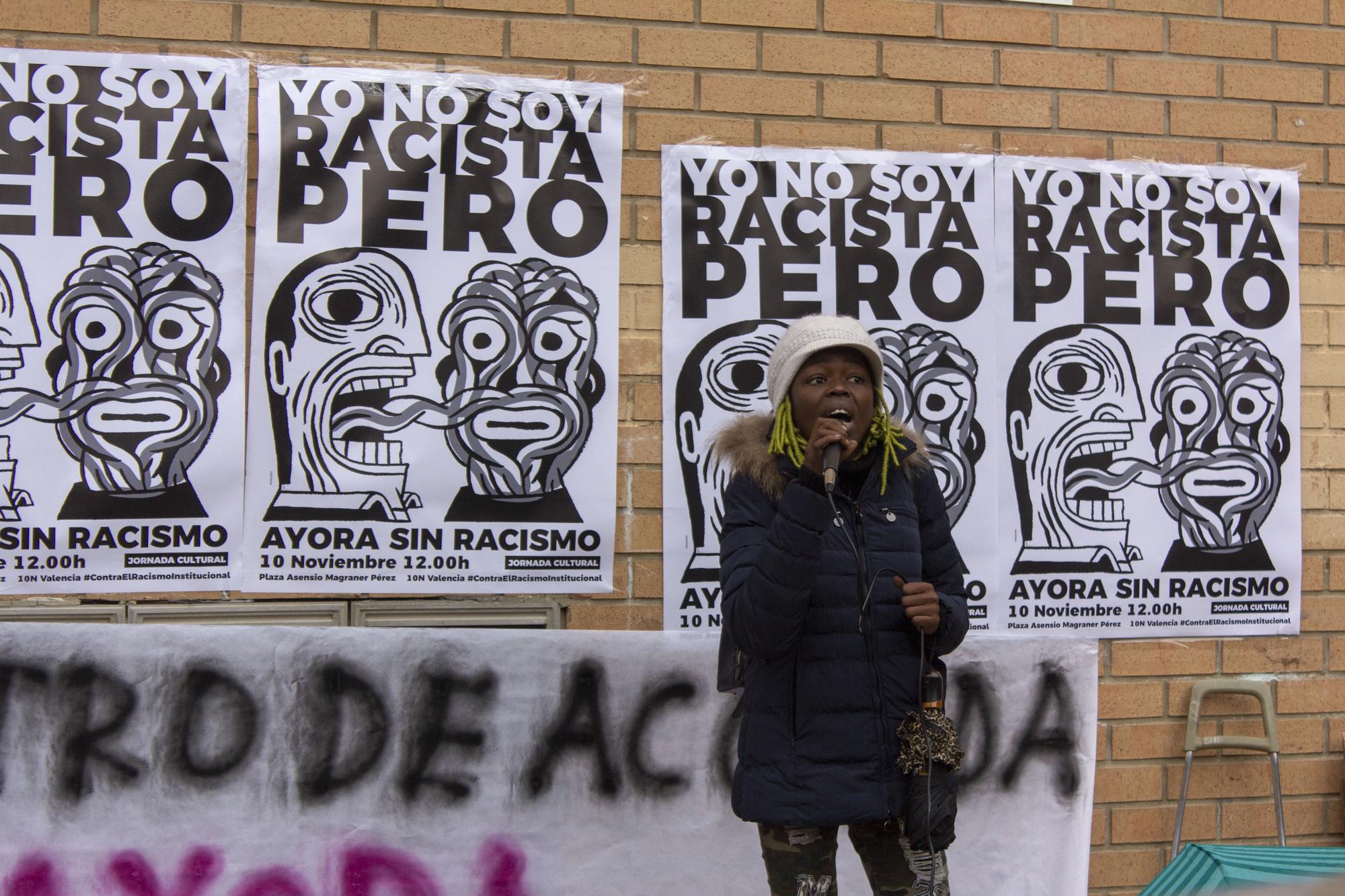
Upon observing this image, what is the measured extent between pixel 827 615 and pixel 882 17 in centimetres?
225

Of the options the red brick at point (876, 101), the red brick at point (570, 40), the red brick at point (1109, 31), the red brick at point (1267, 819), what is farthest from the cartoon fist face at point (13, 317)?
the red brick at point (1267, 819)

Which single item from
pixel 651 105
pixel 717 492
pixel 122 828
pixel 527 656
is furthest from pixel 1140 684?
pixel 122 828

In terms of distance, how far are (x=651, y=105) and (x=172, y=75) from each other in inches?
57.3

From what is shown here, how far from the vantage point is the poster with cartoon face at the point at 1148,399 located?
163 inches

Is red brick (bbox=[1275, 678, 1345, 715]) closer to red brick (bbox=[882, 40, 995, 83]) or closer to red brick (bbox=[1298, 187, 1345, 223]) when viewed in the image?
red brick (bbox=[1298, 187, 1345, 223])

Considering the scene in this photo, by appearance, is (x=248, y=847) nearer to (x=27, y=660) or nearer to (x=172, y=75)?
(x=27, y=660)

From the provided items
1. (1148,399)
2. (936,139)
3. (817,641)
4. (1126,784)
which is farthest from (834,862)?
(936,139)

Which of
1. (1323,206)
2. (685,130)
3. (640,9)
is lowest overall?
(1323,206)

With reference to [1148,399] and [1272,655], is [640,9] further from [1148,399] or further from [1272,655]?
[1272,655]

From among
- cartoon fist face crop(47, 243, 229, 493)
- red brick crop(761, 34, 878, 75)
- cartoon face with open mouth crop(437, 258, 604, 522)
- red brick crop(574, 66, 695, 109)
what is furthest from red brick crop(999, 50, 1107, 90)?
cartoon fist face crop(47, 243, 229, 493)

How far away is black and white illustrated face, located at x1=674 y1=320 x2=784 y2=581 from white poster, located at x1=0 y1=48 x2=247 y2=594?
1367 millimetres

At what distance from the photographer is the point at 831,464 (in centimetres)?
263

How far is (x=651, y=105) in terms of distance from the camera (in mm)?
3975

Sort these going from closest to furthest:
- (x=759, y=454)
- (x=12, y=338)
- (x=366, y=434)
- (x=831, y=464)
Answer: (x=831, y=464)
(x=759, y=454)
(x=12, y=338)
(x=366, y=434)
